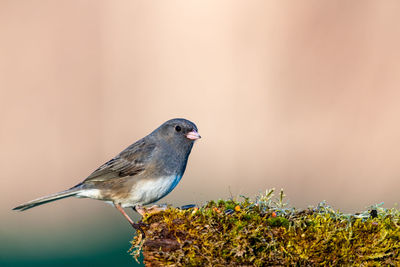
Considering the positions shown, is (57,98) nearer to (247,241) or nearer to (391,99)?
(391,99)

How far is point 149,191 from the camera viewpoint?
3.55 m

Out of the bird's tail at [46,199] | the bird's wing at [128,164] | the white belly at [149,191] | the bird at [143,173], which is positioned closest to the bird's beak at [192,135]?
the bird at [143,173]

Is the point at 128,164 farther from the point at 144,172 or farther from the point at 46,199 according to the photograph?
the point at 46,199

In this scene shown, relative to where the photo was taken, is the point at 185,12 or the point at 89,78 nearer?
the point at 89,78

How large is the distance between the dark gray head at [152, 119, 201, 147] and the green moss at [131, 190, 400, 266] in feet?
6.13

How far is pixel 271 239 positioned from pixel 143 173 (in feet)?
6.33

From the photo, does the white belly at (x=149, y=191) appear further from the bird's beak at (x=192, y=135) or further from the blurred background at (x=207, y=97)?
the blurred background at (x=207, y=97)

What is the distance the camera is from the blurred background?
271 inches

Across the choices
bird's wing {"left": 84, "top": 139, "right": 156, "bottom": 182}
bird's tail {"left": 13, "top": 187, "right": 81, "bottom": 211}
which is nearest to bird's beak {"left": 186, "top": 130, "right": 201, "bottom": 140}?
bird's wing {"left": 84, "top": 139, "right": 156, "bottom": 182}

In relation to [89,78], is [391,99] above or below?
below

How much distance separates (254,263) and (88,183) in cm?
233

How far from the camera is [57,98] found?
7.18 m

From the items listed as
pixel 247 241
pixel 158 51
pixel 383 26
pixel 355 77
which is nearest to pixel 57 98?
pixel 158 51

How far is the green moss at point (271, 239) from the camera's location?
1902mm
